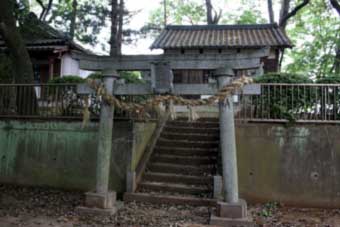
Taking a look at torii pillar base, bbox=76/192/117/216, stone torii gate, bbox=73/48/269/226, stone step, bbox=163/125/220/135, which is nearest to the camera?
stone torii gate, bbox=73/48/269/226

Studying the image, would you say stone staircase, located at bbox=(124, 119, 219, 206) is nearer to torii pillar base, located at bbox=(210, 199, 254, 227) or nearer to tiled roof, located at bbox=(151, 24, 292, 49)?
torii pillar base, located at bbox=(210, 199, 254, 227)

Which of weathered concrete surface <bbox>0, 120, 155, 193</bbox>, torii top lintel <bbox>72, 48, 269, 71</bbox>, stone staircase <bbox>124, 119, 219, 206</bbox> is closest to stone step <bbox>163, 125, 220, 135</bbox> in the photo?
stone staircase <bbox>124, 119, 219, 206</bbox>

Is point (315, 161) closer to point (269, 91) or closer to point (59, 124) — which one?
point (269, 91)

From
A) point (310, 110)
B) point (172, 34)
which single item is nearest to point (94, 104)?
point (310, 110)

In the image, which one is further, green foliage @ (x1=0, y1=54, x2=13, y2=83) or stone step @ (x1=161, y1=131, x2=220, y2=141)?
green foliage @ (x1=0, y1=54, x2=13, y2=83)

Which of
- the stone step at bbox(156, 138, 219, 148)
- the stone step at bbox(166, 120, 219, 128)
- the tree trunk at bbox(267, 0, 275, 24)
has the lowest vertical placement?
the stone step at bbox(156, 138, 219, 148)

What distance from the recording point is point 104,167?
5078 mm

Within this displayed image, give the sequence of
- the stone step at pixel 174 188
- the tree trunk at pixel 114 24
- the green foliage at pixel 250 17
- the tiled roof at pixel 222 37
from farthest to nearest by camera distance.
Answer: the green foliage at pixel 250 17
the tree trunk at pixel 114 24
the tiled roof at pixel 222 37
the stone step at pixel 174 188

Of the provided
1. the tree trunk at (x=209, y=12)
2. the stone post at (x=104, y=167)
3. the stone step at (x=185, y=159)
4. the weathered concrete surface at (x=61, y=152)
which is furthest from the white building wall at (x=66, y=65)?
the stone post at (x=104, y=167)

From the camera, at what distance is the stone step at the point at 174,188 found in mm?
5835

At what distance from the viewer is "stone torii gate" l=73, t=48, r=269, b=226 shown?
4.68m

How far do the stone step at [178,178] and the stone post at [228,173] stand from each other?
4.41 ft

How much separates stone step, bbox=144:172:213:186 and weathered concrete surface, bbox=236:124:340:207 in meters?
0.69

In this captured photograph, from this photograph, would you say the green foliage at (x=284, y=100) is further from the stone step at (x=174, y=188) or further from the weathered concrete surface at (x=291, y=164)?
the stone step at (x=174, y=188)
